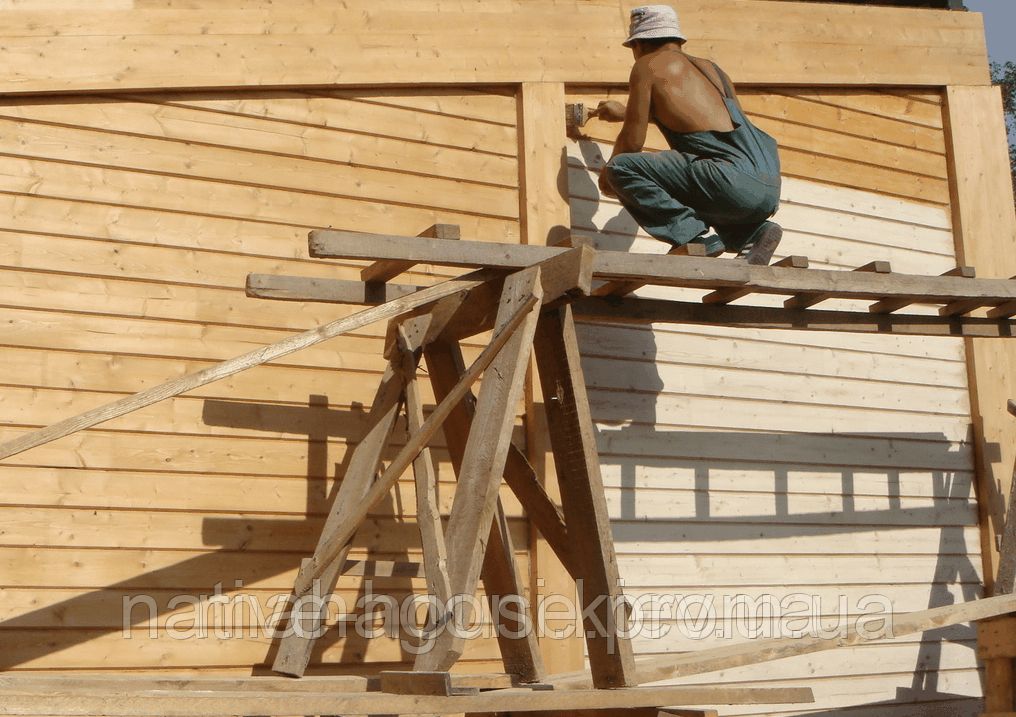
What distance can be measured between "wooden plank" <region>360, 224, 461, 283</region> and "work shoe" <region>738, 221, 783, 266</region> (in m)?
1.66

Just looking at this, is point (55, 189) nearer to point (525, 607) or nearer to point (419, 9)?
point (419, 9)

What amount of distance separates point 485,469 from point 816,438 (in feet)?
10.7

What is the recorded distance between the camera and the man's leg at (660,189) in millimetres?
5375

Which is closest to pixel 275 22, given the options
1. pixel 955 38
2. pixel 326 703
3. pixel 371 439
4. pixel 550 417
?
pixel 371 439

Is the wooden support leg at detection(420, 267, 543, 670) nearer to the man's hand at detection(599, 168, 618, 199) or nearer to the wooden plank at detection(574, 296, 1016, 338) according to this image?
the wooden plank at detection(574, 296, 1016, 338)

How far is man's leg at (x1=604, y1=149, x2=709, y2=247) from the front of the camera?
17.6 feet

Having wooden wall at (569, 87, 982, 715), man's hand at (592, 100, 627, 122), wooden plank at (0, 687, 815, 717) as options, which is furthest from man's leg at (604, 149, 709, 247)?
wooden plank at (0, 687, 815, 717)

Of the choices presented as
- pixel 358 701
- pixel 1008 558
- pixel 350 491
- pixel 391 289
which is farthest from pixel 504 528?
pixel 1008 558

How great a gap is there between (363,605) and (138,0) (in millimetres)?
3204

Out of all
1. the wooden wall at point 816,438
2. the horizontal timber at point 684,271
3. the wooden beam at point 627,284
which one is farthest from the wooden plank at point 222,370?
the wooden wall at point 816,438

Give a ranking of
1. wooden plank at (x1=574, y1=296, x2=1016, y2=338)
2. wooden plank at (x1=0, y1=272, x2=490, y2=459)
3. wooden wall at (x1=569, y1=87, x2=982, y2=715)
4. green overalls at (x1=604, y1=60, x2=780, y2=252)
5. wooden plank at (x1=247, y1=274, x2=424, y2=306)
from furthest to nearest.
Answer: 1. wooden wall at (x1=569, y1=87, x2=982, y2=715)
2. wooden plank at (x1=574, y1=296, x2=1016, y2=338)
3. green overalls at (x1=604, y1=60, x2=780, y2=252)
4. wooden plank at (x1=247, y1=274, x2=424, y2=306)
5. wooden plank at (x1=0, y1=272, x2=490, y2=459)

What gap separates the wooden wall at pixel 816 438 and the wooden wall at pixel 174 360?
1.00m

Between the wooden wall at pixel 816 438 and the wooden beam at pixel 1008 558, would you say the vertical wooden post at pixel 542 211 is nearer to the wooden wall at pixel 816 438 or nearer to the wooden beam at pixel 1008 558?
the wooden wall at pixel 816 438

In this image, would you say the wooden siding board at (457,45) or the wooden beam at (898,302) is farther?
the wooden beam at (898,302)
